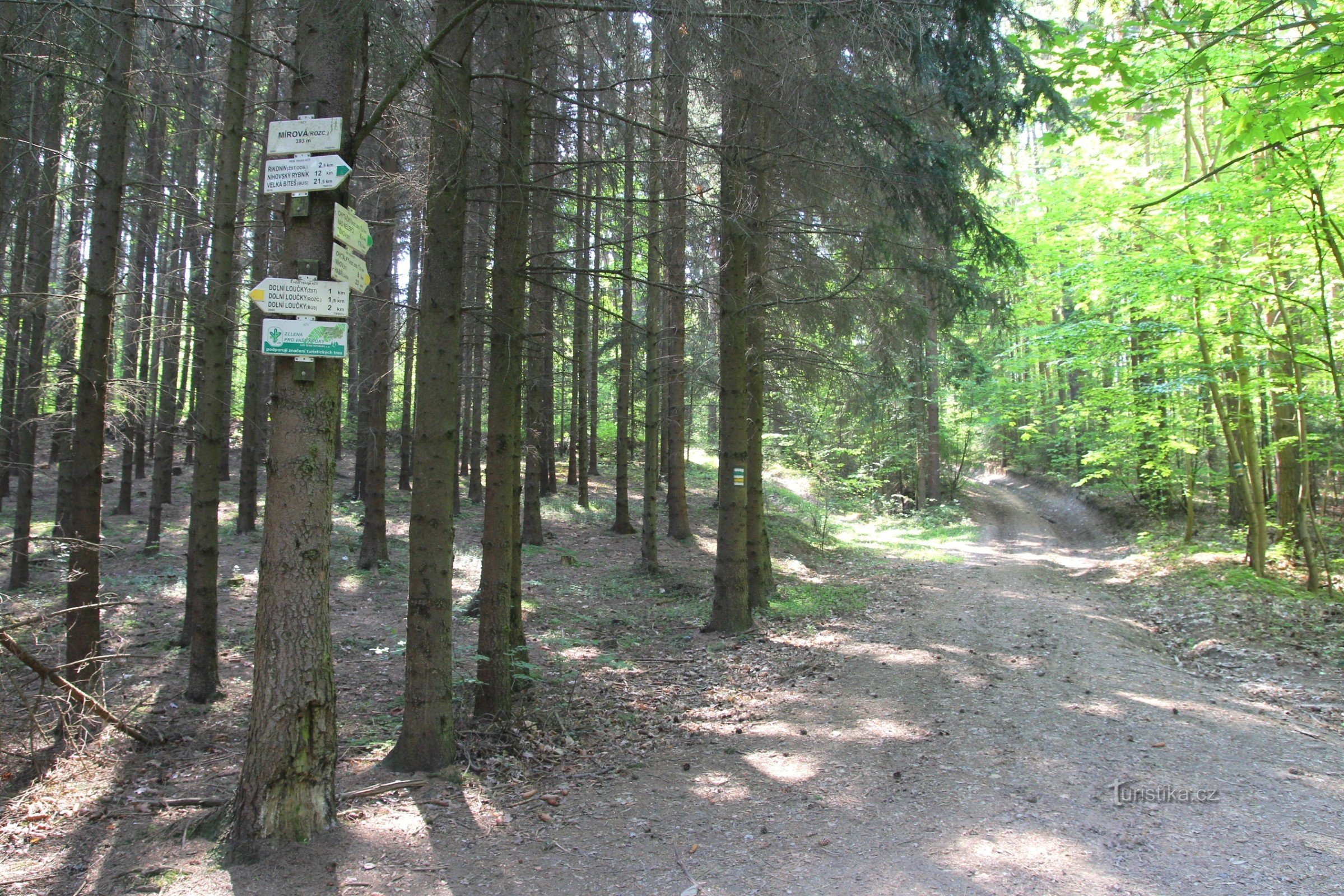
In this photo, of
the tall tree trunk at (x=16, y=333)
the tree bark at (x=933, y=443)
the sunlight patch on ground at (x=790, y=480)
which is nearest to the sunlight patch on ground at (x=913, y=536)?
the tree bark at (x=933, y=443)

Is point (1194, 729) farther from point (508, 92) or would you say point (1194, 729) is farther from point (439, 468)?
point (508, 92)

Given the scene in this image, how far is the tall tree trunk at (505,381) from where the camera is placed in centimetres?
604

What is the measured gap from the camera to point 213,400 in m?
6.73

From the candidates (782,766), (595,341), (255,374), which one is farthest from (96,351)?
(595,341)

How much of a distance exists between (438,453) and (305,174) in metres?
1.95

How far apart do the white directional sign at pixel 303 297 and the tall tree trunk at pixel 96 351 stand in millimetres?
3240

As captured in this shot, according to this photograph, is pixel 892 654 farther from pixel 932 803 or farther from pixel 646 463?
pixel 646 463

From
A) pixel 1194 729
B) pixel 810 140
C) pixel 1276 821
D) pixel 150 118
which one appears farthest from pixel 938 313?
pixel 150 118

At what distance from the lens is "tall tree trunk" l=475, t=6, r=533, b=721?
19.8ft

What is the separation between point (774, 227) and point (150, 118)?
7215 mm

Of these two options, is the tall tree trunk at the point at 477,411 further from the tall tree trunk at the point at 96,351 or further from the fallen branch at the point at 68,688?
the fallen branch at the point at 68,688

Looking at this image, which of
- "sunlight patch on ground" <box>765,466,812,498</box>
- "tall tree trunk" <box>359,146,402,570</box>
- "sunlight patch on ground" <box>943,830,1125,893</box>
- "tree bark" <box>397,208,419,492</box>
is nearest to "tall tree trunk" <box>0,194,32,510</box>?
"tall tree trunk" <box>359,146,402,570</box>

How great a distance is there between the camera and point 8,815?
441cm

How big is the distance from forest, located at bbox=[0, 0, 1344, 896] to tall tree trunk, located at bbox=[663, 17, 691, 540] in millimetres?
81
